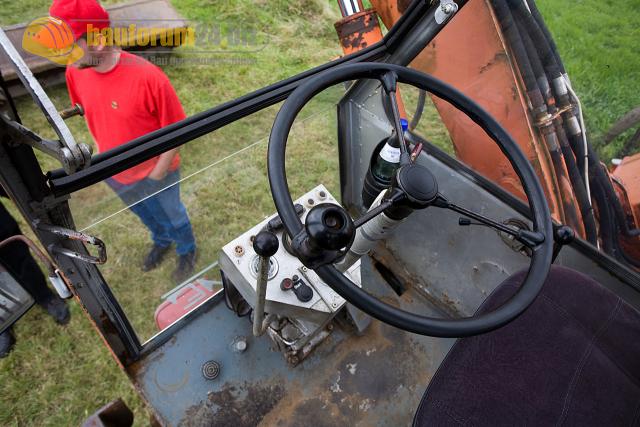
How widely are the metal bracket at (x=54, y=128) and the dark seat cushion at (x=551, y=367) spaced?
1.15 m

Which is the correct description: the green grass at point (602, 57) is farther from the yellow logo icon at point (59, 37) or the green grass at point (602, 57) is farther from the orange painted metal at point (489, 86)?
the yellow logo icon at point (59, 37)

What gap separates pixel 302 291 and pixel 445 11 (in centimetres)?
103

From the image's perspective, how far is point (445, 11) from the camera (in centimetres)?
129

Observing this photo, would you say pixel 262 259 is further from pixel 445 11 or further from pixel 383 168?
pixel 445 11

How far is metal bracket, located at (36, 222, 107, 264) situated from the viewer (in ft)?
3.37

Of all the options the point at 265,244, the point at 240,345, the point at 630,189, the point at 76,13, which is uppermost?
the point at 76,13

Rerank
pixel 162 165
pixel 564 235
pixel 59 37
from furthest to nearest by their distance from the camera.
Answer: pixel 59 37
pixel 564 235
pixel 162 165

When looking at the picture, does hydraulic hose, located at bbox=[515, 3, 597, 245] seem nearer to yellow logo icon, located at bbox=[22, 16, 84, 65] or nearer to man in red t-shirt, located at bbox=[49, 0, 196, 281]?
man in red t-shirt, located at bbox=[49, 0, 196, 281]

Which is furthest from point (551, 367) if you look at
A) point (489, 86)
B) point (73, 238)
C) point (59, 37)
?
point (59, 37)

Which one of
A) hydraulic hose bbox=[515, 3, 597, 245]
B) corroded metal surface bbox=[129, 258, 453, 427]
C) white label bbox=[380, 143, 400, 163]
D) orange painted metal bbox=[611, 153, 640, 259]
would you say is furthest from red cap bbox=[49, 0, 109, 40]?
orange painted metal bbox=[611, 153, 640, 259]

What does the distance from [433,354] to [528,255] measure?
23.0 inches

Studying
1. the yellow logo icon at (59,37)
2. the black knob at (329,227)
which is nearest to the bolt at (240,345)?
the black knob at (329,227)

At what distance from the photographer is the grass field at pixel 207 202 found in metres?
1.39

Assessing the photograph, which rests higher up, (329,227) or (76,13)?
(76,13)
